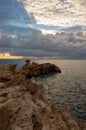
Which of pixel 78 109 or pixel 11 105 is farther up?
pixel 11 105

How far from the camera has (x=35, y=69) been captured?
15488 cm

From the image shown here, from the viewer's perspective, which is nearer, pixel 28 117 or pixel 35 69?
pixel 28 117

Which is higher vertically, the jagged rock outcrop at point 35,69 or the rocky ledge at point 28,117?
the rocky ledge at point 28,117

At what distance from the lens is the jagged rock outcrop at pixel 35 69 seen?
139 metres

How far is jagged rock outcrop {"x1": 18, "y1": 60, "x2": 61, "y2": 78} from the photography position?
13927cm

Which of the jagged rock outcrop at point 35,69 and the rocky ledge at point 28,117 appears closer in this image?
the rocky ledge at point 28,117

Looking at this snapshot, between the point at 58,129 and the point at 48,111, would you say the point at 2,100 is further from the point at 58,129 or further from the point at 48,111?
the point at 58,129

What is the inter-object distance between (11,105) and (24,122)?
3.90m

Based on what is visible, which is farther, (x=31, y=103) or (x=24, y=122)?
(x=31, y=103)

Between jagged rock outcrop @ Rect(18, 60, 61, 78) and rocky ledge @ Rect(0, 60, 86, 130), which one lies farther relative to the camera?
jagged rock outcrop @ Rect(18, 60, 61, 78)

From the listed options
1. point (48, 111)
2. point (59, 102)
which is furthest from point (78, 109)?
point (48, 111)

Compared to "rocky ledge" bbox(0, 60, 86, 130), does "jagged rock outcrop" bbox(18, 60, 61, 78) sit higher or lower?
lower

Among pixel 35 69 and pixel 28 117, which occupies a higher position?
pixel 28 117

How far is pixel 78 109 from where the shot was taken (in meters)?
58.4
